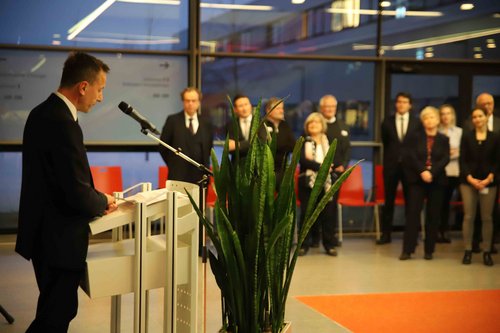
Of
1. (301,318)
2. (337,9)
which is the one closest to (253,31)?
(337,9)

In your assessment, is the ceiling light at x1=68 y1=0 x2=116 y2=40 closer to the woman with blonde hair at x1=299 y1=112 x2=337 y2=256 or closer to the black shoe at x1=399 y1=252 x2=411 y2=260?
the woman with blonde hair at x1=299 y1=112 x2=337 y2=256

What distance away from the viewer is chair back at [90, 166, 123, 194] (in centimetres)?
836

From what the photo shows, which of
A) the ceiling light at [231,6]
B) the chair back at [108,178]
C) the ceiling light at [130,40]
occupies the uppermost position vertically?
the ceiling light at [231,6]

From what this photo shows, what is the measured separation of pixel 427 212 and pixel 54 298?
5220 mm

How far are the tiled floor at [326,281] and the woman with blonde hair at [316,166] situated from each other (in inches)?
8.5

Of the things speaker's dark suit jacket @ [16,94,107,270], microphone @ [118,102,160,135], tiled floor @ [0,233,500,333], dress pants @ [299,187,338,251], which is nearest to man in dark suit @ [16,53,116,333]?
speaker's dark suit jacket @ [16,94,107,270]

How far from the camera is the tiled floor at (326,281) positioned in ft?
17.6

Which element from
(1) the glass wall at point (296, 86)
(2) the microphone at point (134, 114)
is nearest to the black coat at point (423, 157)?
(1) the glass wall at point (296, 86)

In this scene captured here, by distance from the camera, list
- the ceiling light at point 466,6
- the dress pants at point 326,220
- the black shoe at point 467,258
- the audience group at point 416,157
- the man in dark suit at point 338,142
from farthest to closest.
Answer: the ceiling light at point 466,6 → the man in dark suit at point 338,142 → the dress pants at point 326,220 → the black shoe at point 467,258 → the audience group at point 416,157

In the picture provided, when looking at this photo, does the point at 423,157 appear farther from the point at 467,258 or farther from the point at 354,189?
the point at 354,189

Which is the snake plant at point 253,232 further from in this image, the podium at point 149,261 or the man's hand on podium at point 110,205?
the man's hand on podium at point 110,205

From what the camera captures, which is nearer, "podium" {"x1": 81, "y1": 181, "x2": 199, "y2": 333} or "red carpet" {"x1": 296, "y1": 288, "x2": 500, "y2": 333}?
"podium" {"x1": 81, "y1": 181, "x2": 199, "y2": 333}

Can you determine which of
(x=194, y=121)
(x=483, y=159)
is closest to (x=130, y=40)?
(x=194, y=121)

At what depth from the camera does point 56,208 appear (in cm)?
357
